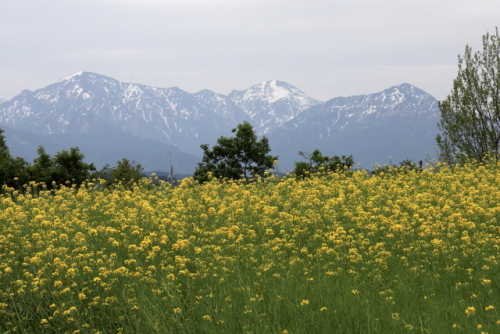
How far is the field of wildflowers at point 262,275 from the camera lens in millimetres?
6309

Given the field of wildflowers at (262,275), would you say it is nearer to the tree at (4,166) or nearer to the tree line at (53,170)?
the tree at (4,166)

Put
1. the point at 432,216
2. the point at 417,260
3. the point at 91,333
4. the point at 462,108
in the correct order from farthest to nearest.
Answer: the point at 462,108 → the point at 432,216 → the point at 417,260 → the point at 91,333

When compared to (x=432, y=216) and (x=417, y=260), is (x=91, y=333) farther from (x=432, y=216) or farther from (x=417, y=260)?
(x=432, y=216)

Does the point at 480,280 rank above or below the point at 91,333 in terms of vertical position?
above

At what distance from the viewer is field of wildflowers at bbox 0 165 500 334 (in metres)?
6.31

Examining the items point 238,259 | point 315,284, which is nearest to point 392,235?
point 315,284

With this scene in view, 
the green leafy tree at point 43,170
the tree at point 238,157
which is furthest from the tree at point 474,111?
the green leafy tree at point 43,170

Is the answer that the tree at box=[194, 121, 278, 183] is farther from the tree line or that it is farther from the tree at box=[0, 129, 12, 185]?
the tree at box=[0, 129, 12, 185]

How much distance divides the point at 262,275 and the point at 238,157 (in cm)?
3827

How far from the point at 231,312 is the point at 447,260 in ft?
13.0

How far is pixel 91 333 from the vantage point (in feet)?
22.4

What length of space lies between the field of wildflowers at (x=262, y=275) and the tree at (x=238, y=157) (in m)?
33.6

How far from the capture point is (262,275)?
25.0ft

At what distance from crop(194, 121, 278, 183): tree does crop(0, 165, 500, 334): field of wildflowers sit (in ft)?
110
